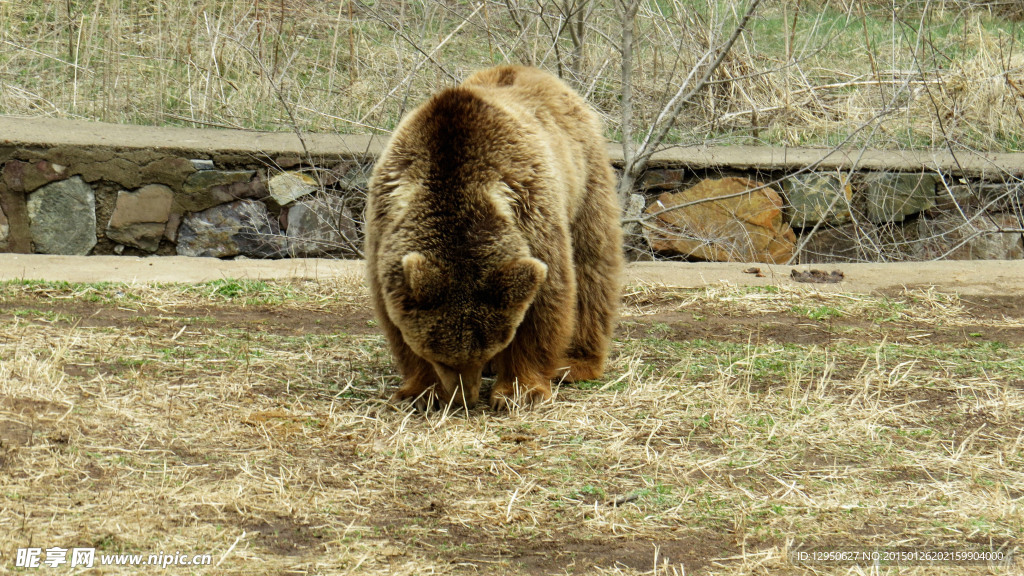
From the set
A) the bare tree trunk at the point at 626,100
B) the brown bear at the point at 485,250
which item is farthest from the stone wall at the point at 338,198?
the brown bear at the point at 485,250

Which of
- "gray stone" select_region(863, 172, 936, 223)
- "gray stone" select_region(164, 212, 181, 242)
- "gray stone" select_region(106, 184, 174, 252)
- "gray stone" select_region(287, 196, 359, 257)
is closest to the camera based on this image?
"gray stone" select_region(106, 184, 174, 252)

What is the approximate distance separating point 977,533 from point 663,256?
6.27 metres

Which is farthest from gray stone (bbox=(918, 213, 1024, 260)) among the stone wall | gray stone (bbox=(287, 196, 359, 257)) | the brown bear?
the brown bear

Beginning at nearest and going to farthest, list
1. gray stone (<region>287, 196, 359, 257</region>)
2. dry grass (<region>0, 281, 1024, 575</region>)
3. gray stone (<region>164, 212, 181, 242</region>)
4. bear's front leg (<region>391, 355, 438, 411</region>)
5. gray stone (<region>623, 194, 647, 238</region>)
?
dry grass (<region>0, 281, 1024, 575</region>) → bear's front leg (<region>391, 355, 438, 411</region>) → gray stone (<region>164, 212, 181, 242</region>) → gray stone (<region>287, 196, 359, 257</region>) → gray stone (<region>623, 194, 647, 238</region>)

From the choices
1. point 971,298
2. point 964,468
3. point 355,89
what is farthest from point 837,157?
point 964,468

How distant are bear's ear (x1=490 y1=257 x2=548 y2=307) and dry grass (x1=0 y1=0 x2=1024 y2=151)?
5.21m

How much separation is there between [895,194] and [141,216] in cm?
675

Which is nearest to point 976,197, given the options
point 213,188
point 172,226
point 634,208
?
point 634,208

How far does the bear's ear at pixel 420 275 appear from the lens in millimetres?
4020

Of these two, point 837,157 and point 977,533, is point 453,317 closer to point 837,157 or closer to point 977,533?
point 977,533

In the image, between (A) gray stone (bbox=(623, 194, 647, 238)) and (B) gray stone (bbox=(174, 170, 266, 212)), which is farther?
(A) gray stone (bbox=(623, 194, 647, 238))

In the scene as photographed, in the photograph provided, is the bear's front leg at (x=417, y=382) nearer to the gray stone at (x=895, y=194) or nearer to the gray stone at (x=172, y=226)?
the gray stone at (x=172, y=226)

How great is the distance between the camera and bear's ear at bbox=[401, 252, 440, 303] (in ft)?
13.2

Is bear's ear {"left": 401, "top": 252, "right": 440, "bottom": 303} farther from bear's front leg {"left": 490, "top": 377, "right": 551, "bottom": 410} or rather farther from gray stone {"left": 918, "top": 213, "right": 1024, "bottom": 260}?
gray stone {"left": 918, "top": 213, "right": 1024, "bottom": 260}
